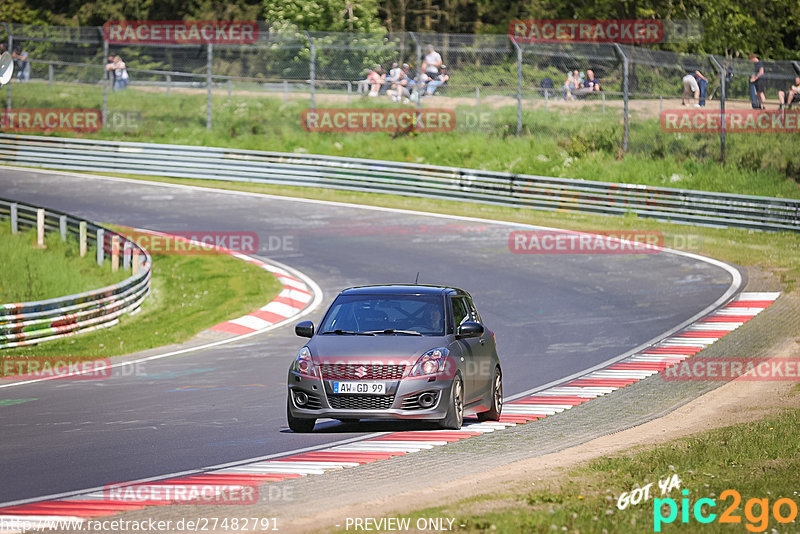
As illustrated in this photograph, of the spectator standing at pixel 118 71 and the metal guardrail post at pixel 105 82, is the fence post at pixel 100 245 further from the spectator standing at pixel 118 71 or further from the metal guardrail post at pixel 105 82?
the spectator standing at pixel 118 71

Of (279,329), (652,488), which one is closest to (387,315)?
(652,488)

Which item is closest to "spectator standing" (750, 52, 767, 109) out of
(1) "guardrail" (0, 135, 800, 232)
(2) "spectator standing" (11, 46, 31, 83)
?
(1) "guardrail" (0, 135, 800, 232)

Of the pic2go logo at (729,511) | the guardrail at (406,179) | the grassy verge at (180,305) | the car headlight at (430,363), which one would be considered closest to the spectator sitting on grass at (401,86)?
the guardrail at (406,179)

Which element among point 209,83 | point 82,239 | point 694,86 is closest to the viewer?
point 82,239

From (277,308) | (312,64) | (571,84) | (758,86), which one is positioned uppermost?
(312,64)

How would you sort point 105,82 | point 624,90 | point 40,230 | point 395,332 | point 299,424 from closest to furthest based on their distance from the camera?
1. point 299,424
2. point 395,332
3. point 40,230
4. point 624,90
5. point 105,82

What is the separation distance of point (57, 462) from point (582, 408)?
237 inches

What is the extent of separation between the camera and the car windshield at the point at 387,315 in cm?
1218

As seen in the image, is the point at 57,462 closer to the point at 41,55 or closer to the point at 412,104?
the point at 412,104

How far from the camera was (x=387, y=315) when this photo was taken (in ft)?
40.5

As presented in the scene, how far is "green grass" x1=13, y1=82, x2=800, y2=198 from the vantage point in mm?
32219

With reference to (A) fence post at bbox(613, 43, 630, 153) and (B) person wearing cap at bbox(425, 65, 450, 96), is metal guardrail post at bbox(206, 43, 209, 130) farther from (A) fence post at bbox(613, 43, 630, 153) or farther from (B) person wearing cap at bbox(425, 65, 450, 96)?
(A) fence post at bbox(613, 43, 630, 153)

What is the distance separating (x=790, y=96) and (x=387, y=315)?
2182 centimetres

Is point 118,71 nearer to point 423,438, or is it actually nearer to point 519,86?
point 519,86
